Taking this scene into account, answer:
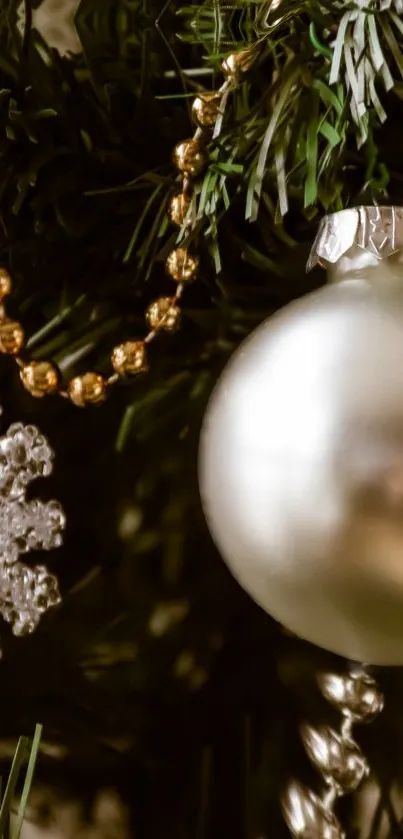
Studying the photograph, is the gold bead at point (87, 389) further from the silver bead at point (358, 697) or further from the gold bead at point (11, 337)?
the silver bead at point (358, 697)

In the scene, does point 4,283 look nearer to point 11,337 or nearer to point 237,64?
point 11,337

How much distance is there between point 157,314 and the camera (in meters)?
0.41

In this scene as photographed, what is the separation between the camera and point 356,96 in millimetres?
335

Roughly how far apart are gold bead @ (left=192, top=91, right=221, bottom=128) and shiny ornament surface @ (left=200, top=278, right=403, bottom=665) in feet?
0.37

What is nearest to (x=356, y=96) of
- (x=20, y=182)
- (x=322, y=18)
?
(x=322, y=18)

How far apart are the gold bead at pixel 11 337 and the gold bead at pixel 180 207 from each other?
0.09 metres

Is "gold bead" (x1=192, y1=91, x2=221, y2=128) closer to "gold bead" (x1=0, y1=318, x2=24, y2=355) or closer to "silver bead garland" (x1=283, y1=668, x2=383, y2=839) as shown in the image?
"gold bead" (x1=0, y1=318, x2=24, y2=355)

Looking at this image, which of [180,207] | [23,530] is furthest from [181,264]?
[23,530]

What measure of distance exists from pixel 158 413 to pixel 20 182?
135 mm

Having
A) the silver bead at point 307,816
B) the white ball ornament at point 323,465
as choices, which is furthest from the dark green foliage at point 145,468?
the white ball ornament at point 323,465

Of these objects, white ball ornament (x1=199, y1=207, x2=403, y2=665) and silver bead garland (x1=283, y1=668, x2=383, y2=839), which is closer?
white ball ornament (x1=199, y1=207, x2=403, y2=665)

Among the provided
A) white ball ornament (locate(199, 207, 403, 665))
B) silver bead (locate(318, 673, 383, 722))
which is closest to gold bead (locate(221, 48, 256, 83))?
white ball ornament (locate(199, 207, 403, 665))

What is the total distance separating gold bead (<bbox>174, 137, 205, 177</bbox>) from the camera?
382mm

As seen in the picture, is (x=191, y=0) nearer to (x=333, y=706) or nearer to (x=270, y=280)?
(x=270, y=280)
